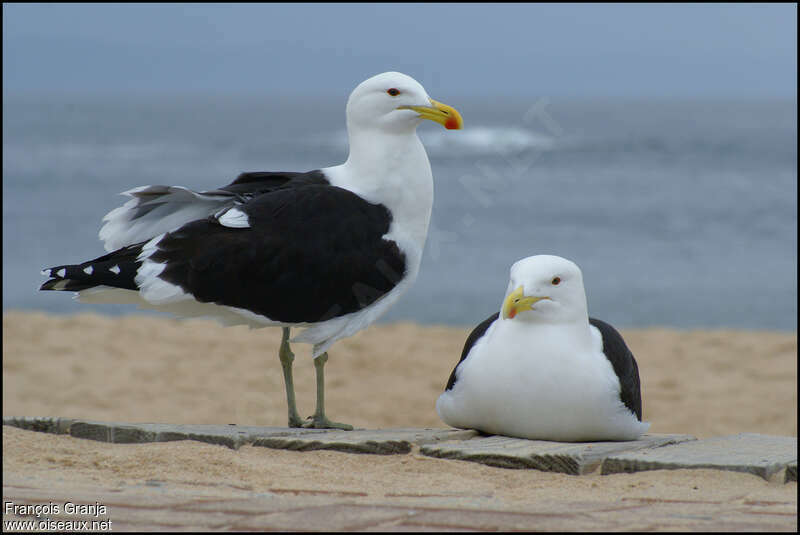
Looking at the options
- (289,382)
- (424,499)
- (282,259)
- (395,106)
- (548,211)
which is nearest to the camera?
(424,499)

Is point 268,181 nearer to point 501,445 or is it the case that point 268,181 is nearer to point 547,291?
point 547,291

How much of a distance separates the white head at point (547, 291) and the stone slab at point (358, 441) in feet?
1.91

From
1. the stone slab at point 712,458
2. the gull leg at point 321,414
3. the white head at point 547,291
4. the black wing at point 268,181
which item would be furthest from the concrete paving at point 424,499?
the black wing at point 268,181

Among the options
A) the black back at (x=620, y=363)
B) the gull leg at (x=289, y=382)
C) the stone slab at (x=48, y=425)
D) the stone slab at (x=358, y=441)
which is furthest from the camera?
the gull leg at (x=289, y=382)

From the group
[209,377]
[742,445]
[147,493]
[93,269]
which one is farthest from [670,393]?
[147,493]

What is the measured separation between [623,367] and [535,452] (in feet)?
2.32

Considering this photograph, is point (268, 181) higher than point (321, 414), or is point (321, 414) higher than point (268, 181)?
point (268, 181)

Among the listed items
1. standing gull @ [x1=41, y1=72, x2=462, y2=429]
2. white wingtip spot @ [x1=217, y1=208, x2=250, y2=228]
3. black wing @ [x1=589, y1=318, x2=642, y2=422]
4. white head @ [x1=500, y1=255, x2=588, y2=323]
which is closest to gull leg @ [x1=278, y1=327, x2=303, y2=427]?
standing gull @ [x1=41, y1=72, x2=462, y2=429]

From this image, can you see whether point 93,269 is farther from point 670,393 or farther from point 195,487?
point 670,393

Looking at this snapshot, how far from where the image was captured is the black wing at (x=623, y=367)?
175 inches

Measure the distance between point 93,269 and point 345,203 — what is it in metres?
1.06

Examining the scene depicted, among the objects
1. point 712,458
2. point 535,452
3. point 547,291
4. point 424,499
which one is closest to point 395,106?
point 547,291

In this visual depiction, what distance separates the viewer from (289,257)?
14.8 feet

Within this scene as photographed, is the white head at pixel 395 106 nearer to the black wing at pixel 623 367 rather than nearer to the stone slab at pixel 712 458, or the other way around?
the black wing at pixel 623 367
